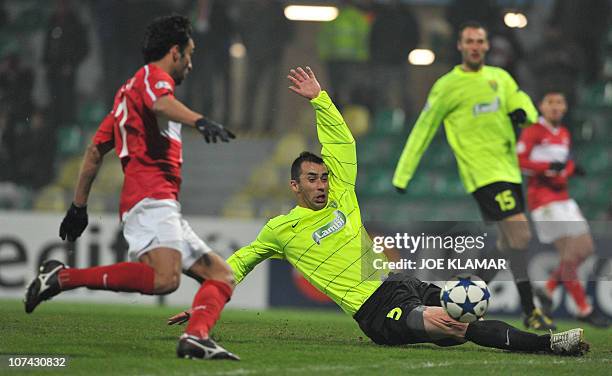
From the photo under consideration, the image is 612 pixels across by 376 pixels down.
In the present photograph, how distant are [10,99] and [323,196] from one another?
7796mm

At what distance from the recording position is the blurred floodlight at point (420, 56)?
14148 millimetres

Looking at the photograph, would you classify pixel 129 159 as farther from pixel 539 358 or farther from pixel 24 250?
pixel 24 250

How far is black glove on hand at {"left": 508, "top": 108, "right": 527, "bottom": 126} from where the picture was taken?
9.05 meters

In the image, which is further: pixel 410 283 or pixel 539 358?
pixel 410 283

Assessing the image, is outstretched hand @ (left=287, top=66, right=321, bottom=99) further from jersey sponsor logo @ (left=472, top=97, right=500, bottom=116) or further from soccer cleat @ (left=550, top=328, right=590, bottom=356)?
jersey sponsor logo @ (left=472, top=97, right=500, bottom=116)

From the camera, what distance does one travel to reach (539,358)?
21.2ft

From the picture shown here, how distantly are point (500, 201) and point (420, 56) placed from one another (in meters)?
5.43

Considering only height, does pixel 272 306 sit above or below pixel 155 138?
below

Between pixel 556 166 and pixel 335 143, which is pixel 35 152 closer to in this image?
pixel 556 166

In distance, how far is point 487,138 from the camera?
361 inches

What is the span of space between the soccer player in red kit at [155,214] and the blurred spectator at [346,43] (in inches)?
317

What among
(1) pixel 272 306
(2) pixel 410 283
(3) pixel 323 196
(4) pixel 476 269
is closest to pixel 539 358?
(2) pixel 410 283

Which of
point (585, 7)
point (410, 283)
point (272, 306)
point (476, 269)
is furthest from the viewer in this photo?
point (585, 7)

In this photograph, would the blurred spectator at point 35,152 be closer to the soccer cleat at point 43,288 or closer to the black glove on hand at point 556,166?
the black glove on hand at point 556,166
